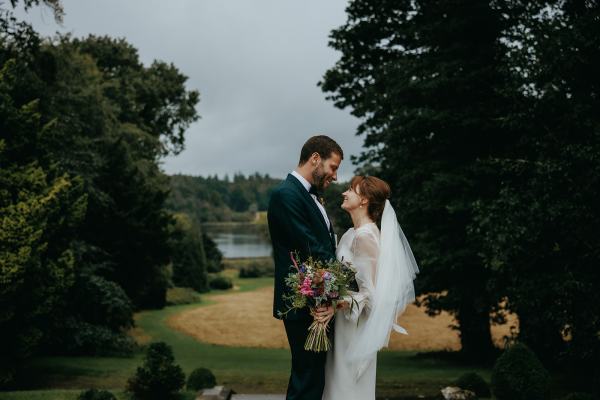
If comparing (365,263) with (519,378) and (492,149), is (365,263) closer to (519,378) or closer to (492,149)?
(519,378)

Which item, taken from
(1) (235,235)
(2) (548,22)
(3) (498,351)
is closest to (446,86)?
(2) (548,22)

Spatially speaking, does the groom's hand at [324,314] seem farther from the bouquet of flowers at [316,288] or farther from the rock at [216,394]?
the rock at [216,394]

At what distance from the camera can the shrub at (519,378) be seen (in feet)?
32.9

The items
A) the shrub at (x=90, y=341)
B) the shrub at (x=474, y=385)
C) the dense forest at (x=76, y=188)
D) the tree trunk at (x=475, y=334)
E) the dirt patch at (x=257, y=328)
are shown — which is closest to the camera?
the shrub at (x=474, y=385)

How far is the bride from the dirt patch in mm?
Result: 16843

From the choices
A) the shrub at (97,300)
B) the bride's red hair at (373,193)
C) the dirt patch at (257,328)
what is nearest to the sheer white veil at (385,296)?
the bride's red hair at (373,193)

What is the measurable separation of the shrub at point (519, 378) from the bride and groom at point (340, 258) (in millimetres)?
5212

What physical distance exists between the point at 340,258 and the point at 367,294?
413 mm

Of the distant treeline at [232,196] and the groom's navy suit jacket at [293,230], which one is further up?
the distant treeline at [232,196]

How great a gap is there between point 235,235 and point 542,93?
12399 centimetres

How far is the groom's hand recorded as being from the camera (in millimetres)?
4973

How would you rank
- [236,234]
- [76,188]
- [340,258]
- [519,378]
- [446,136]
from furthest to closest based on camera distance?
[236,234]
[446,136]
[76,188]
[519,378]
[340,258]

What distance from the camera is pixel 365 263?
5.64 metres

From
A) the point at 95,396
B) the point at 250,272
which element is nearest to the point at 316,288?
the point at 95,396
